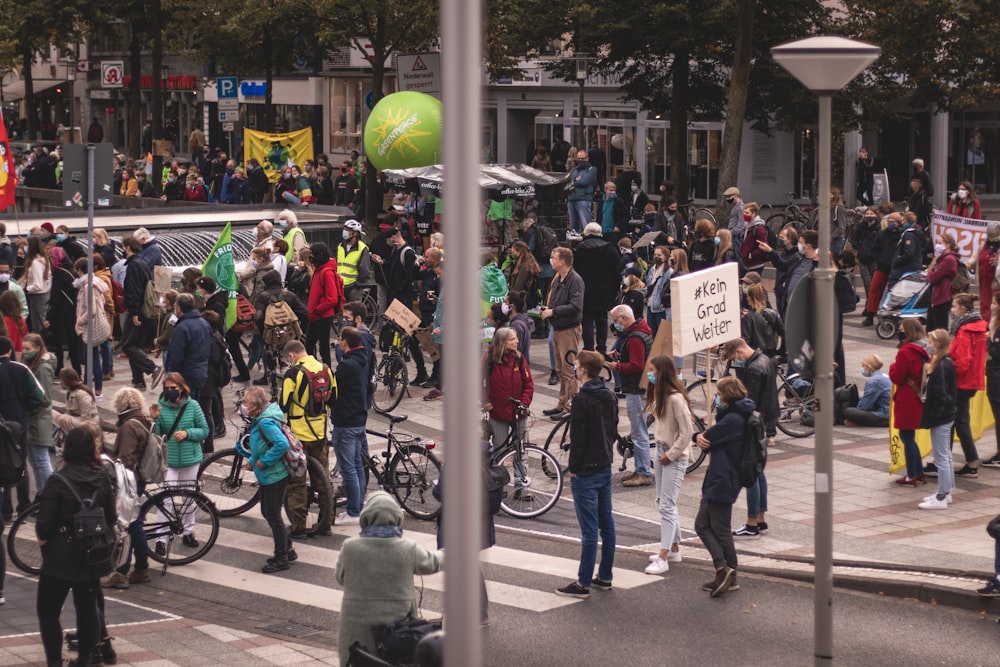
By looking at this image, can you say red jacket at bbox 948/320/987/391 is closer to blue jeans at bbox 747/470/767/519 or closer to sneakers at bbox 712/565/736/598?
blue jeans at bbox 747/470/767/519

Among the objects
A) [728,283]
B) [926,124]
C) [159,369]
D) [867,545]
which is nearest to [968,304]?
[728,283]

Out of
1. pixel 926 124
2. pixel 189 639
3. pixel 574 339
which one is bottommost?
pixel 189 639

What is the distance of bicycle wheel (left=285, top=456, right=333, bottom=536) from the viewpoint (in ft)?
43.1

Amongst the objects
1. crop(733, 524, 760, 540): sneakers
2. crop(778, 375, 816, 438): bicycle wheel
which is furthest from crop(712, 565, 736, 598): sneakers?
crop(778, 375, 816, 438): bicycle wheel

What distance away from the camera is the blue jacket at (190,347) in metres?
16.0

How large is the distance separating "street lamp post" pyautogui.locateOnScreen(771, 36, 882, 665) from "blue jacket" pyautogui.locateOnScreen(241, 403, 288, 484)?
4497mm

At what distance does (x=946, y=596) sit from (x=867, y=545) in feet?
5.19

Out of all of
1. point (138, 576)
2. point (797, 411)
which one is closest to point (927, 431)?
point (797, 411)

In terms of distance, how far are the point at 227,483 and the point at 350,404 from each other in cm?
157

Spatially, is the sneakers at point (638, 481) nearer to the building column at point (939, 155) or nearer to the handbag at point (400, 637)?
the handbag at point (400, 637)

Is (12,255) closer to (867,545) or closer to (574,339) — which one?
(574,339)

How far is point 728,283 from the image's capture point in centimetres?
1480

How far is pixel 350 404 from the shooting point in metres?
13.5

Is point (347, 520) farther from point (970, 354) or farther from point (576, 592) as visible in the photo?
point (970, 354)
